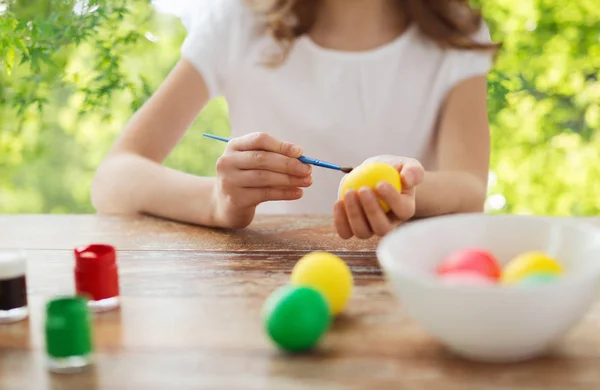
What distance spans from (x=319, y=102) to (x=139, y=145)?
50cm

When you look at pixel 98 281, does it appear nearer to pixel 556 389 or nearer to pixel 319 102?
pixel 556 389

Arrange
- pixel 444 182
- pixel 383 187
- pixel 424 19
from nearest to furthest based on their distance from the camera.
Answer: pixel 383 187 → pixel 444 182 → pixel 424 19

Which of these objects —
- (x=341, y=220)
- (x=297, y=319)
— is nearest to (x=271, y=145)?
(x=341, y=220)

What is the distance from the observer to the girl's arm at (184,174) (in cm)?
128

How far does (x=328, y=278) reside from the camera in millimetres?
899

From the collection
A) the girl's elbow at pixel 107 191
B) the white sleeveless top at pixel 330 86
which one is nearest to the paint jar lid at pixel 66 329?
the girl's elbow at pixel 107 191

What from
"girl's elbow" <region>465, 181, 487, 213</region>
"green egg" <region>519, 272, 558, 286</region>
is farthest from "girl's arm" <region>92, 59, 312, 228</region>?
"green egg" <region>519, 272, 558, 286</region>

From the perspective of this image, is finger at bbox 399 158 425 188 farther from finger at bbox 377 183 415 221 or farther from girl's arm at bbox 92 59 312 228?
girl's arm at bbox 92 59 312 228

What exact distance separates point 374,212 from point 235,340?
425mm

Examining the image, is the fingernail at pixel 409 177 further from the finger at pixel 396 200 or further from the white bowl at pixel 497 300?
the white bowl at pixel 497 300

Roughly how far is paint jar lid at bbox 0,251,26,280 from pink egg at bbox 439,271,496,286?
532mm

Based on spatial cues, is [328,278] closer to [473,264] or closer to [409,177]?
[473,264]

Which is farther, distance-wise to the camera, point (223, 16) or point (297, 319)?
point (223, 16)

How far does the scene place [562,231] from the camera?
2.81 ft
